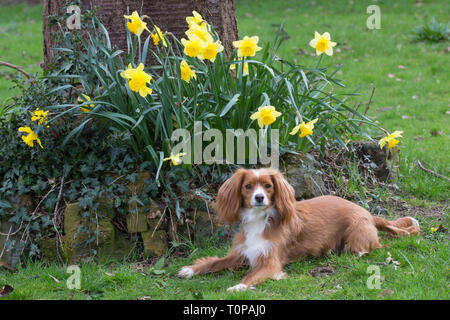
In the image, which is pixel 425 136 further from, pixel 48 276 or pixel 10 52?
pixel 10 52

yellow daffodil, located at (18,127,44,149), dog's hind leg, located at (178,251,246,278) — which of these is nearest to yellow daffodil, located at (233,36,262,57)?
dog's hind leg, located at (178,251,246,278)

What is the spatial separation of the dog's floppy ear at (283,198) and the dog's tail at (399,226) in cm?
90

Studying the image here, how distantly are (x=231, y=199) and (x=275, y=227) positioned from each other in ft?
1.25

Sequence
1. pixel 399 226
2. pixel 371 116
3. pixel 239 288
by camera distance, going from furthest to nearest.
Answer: pixel 371 116 < pixel 399 226 < pixel 239 288

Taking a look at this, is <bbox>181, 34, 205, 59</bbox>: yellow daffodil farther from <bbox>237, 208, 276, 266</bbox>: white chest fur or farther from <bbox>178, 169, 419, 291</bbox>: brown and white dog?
<bbox>237, 208, 276, 266</bbox>: white chest fur

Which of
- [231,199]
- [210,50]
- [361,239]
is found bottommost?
[361,239]

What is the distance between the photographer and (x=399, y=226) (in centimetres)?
472

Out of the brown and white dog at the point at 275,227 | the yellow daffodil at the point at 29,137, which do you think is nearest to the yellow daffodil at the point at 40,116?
the yellow daffodil at the point at 29,137

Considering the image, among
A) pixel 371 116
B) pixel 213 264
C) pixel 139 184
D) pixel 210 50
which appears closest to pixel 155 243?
pixel 139 184

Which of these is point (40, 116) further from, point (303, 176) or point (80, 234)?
point (303, 176)

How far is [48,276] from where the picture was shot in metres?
4.11

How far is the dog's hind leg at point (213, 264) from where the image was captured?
412 cm

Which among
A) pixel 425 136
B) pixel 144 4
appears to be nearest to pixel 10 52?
pixel 144 4

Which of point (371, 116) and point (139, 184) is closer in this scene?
point (139, 184)
